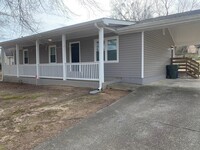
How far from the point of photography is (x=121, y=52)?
10.4 m

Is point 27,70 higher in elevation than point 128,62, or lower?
lower

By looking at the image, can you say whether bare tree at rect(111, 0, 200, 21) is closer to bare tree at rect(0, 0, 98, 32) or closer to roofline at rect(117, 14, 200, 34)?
roofline at rect(117, 14, 200, 34)

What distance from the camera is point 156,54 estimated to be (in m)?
11.2

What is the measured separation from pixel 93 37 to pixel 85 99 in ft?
16.9

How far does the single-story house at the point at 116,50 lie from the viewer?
29.6 feet

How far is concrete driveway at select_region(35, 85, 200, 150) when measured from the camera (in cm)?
386

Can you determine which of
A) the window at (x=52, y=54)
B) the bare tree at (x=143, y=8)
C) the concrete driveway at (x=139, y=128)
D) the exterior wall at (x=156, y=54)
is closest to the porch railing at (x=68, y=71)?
the window at (x=52, y=54)

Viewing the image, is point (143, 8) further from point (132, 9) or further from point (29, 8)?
point (29, 8)

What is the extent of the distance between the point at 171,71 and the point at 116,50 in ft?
14.5

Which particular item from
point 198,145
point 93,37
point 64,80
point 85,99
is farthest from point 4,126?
point 93,37

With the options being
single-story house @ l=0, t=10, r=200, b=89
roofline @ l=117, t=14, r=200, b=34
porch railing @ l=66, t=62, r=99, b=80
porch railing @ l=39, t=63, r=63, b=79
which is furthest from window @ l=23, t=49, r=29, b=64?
roofline @ l=117, t=14, r=200, b=34

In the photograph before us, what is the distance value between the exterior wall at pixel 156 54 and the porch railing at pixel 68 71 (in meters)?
2.62

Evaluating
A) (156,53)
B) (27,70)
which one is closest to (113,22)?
(156,53)

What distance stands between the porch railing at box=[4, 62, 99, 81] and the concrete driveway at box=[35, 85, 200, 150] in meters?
3.29
